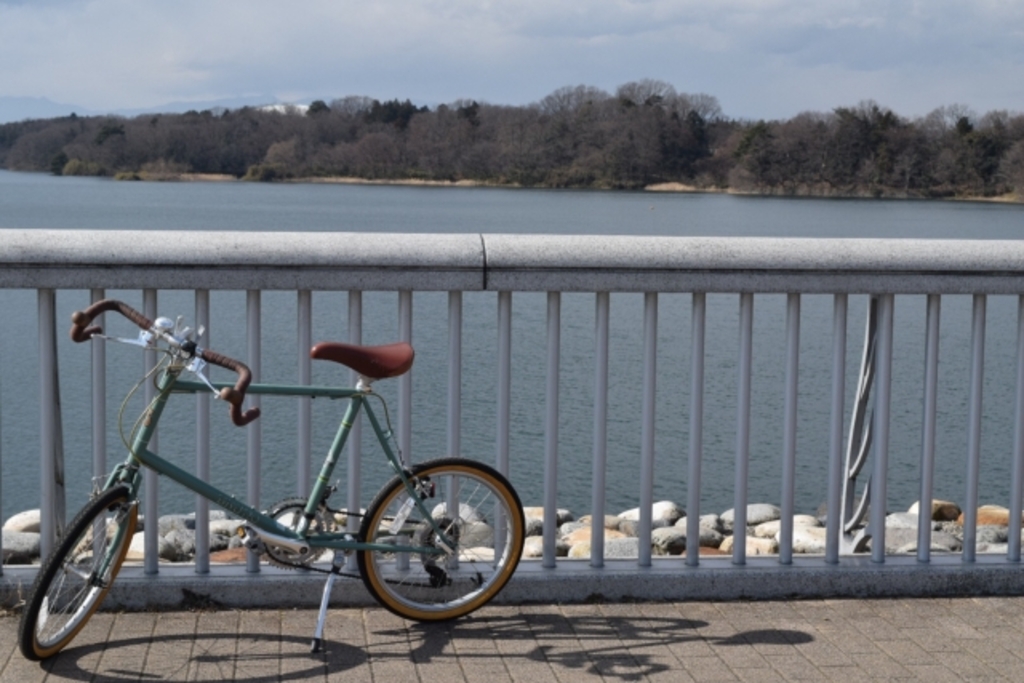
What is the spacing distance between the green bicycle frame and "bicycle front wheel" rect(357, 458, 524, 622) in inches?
1.8

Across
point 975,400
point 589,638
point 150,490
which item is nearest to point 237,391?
point 150,490

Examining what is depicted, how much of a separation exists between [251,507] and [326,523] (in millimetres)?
269

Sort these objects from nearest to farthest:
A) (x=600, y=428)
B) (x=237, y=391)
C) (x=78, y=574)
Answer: (x=237, y=391) < (x=78, y=574) < (x=600, y=428)

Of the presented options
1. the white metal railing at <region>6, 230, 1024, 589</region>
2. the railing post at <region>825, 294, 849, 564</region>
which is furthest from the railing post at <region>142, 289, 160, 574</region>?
the railing post at <region>825, 294, 849, 564</region>

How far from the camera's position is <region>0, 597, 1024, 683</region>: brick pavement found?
4426 mm

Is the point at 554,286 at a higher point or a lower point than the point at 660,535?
higher

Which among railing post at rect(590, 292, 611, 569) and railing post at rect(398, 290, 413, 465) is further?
railing post at rect(590, 292, 611, 569)

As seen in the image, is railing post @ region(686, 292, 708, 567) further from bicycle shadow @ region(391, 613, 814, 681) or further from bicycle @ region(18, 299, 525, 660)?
bicycle @ region(18, 299, 525, 660)

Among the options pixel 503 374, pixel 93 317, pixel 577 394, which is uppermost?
pixel 93 317

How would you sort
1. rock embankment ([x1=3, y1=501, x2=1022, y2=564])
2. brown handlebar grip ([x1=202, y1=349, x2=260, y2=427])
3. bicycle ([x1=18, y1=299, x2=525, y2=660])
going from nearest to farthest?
brown handlebar grip ([x1=202, y1=349, x2=260, y2=427]) → bicycle ([x1=18, y1=299, x2=525, y2=660]) → rock embankment ([x1=3, y1=501, x2=1022, y2=564])

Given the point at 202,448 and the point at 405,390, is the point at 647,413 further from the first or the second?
the point at 202,448

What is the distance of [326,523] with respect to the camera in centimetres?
478

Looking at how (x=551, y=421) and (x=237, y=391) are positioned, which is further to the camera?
(x=551, y=421)

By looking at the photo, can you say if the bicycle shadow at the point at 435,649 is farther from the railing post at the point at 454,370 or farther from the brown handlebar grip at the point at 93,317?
the brown handlebar grip at the point at 93,317
